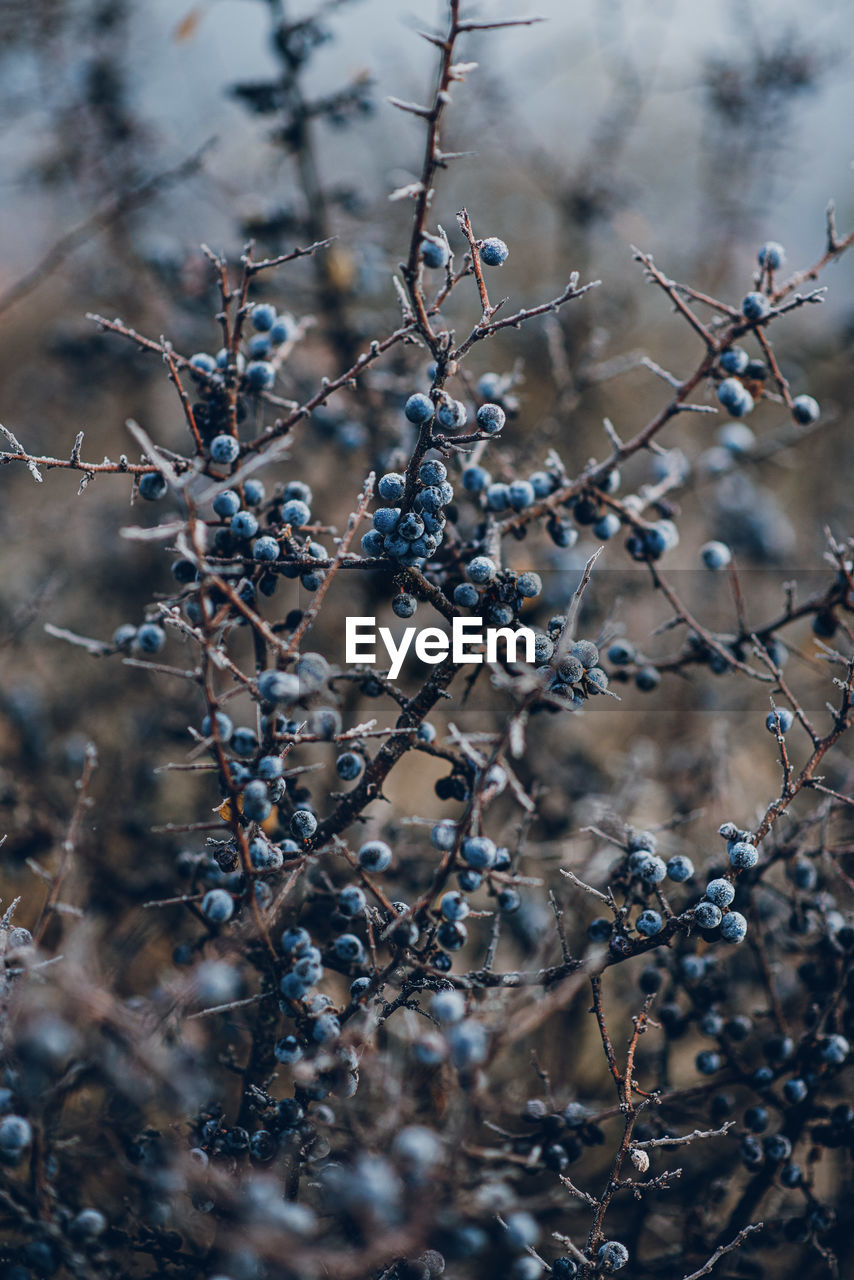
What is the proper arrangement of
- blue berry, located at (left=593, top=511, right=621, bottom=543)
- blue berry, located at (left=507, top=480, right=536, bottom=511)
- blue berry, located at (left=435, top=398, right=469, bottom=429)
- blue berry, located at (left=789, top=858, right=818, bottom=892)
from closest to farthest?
blue berry, located at (left=435, top=398, right=469, bottom=429), blue berry, located at (left=507, top=480, right=536, bottom=511), blue berry, located at (left=593, top=511, right=621, bottom=543), blue berry, located at (left=789, top=858, right=818, bottom=892)

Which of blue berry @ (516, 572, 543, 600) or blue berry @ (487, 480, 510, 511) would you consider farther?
blue berry @ (487, 480, 510, 511)

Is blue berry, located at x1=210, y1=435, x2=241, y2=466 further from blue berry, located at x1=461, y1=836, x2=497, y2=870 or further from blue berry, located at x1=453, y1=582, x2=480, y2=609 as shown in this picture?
blue berry, located at x1=461, y1=836, x2=497, y2=870

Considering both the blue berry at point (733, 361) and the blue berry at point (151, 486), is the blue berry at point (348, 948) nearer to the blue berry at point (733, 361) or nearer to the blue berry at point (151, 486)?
the blue berry at point (151, 486)

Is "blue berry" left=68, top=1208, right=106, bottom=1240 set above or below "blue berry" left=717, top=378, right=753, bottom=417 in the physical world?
below

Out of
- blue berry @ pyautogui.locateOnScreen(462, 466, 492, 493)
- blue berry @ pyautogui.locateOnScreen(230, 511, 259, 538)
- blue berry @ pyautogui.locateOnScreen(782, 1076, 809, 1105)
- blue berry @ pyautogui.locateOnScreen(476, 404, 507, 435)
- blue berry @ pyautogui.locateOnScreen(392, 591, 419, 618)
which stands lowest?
blue berry @ pyautogui.locateOnScreen(782, 1076, 809, 1105)

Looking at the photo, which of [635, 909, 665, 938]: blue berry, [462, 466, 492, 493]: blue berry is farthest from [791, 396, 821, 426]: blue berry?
[635, 909, 665, 938]: blue berry

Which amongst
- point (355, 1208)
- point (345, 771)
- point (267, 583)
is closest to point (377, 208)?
point (267, 583)

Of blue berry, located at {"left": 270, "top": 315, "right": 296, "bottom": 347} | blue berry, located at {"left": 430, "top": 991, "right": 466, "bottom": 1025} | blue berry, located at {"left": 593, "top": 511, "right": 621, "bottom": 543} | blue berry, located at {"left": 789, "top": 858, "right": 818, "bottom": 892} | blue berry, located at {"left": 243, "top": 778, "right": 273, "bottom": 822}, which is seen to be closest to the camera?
blue berry, located at {"left": 430, "top": 991, "right": 466, "bottom": 1025}

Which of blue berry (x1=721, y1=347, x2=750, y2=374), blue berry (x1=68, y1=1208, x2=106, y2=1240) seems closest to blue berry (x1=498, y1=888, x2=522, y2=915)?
blue berry (x1=68, y1=1208, x2=106, y2=1240)
